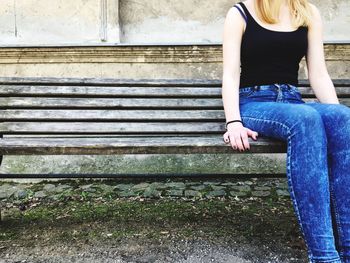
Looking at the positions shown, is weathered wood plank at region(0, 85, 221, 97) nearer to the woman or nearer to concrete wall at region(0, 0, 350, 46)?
the woman

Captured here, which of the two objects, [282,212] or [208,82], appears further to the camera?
[282,212]

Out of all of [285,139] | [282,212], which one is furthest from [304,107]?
[282,212]

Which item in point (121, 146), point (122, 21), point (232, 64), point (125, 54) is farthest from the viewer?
point (122, 21)

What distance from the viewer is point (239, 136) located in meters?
2.05

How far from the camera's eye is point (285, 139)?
194cm

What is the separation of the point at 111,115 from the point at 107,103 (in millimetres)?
108

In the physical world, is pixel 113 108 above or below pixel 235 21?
below

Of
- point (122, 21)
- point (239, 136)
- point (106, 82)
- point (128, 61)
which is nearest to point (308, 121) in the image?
point (239, 136)

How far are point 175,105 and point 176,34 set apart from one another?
2.45 m

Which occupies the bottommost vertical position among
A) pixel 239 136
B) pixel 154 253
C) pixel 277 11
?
pixel 154 253

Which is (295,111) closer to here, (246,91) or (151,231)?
(246,91)

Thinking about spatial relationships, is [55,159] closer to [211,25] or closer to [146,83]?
[146,83]

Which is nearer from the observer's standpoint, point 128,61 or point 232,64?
point 232,64

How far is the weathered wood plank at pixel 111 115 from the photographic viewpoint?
104 inches
